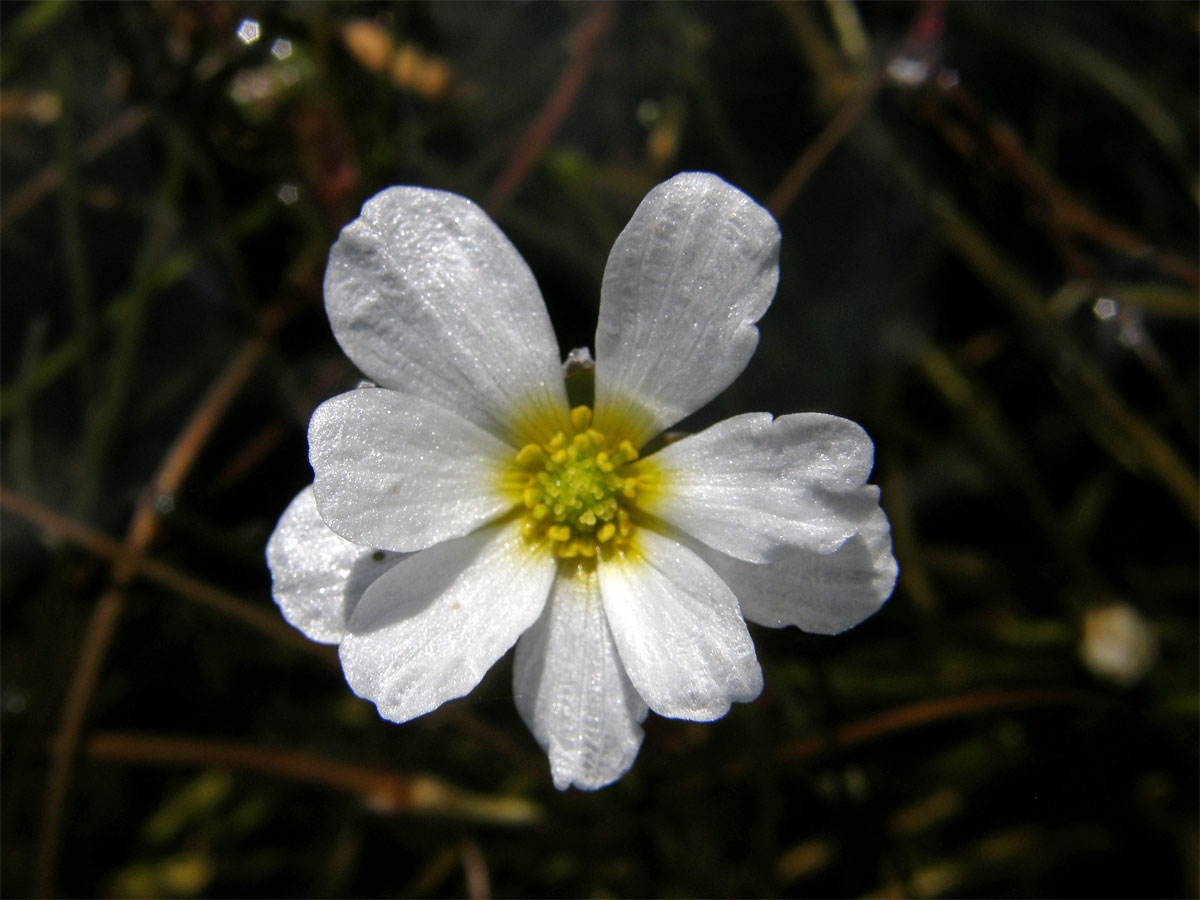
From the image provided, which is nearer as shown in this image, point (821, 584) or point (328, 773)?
point (821, 584)

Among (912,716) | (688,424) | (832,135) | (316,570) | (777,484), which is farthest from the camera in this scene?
(832,135)

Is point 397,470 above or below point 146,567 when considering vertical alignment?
above

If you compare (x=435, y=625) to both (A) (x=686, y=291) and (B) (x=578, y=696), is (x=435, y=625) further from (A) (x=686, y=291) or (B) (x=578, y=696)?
(A) (x=686, y=291)

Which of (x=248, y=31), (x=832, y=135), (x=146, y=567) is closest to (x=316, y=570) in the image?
(x=146, y=567)

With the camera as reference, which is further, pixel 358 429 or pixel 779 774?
pixel 779 774

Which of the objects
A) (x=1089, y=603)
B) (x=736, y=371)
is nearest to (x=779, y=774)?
(x=1089, y=603)

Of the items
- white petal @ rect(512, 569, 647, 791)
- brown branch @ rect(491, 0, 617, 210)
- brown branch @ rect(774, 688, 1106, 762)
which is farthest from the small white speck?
brown branch @ rect(774, 688, 1106, 762)

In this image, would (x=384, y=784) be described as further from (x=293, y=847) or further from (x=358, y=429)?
(x=358, y=429)

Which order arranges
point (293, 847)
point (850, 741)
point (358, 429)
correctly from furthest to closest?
point (293, 847), point (850, 741), point (358, 429)
